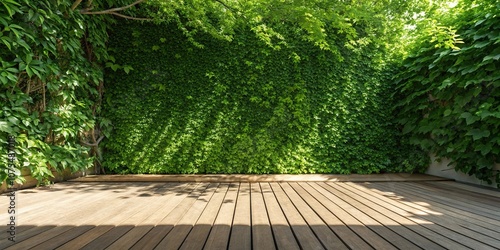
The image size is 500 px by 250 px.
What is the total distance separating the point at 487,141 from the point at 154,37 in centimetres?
492

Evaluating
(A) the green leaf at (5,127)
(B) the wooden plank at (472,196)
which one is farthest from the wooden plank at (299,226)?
(A) the green leaf at (5,127)

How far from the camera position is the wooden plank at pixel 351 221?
1465mm

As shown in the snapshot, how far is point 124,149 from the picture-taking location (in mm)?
4055

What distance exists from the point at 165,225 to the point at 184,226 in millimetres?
143

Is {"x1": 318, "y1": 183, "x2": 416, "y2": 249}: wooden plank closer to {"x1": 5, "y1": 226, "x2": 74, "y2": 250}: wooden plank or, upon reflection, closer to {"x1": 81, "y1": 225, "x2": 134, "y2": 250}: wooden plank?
{"x1": 81, "y1": 225, "x2": 134, "y2": 250}: wooden plank

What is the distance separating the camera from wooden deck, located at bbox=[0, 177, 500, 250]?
4.82 ft

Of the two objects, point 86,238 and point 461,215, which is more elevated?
point 86,238

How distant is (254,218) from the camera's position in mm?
1911

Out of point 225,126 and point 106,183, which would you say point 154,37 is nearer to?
point 225,126

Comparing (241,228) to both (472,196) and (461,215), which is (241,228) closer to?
(461,215)

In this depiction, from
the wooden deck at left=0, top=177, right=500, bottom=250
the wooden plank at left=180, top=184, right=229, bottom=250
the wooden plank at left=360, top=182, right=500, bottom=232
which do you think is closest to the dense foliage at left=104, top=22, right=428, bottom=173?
the wooden deck at left=0, top=177, right=500, bottom=250

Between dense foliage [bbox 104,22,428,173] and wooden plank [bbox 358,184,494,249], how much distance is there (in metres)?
2.27

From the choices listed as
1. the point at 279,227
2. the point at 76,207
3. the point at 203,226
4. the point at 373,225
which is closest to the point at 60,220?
the point at 76,207

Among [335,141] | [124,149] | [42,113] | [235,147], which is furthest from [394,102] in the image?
[42,113]
